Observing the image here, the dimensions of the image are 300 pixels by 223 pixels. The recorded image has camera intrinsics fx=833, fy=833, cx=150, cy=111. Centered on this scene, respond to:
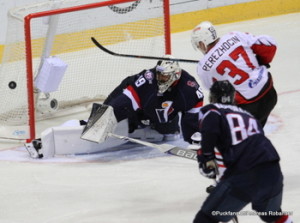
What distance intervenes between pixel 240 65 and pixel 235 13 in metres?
4.68

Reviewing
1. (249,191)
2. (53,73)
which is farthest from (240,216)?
(53,73)

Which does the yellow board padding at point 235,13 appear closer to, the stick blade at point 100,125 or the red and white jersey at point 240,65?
the stick blade at point 100,125

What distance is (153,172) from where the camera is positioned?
516 centimetres

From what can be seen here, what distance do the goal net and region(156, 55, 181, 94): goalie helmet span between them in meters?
0.89

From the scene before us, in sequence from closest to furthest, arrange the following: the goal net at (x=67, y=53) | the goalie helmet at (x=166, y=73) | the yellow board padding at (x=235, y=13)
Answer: the goalie helmet at (x=166, y=73) < the goal net at (x=67, y=53) < the yellow board padding at (x=235, y=13)

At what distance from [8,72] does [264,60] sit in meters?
1.98

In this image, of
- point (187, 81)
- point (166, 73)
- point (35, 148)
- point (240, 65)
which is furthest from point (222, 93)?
point (35, 148)

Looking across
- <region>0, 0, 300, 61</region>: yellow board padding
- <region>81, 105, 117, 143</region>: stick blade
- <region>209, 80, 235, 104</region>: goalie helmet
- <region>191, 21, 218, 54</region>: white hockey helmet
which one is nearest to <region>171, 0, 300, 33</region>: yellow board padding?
<region>0, 0, 300, 61</region>: yellow board padding

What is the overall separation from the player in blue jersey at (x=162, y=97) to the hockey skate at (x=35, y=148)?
1.75ft

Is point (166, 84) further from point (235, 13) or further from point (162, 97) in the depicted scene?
point (235, 13)

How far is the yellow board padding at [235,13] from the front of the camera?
354 inches

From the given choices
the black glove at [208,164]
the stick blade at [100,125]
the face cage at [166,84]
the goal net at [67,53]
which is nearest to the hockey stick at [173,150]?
the stick blade at [100,125]

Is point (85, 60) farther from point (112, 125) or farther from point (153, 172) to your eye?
point (153, 172)

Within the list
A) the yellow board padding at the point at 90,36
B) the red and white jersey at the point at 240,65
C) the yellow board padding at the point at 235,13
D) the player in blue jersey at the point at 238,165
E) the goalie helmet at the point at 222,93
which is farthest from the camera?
the yellow board padding at the point at 235,13
